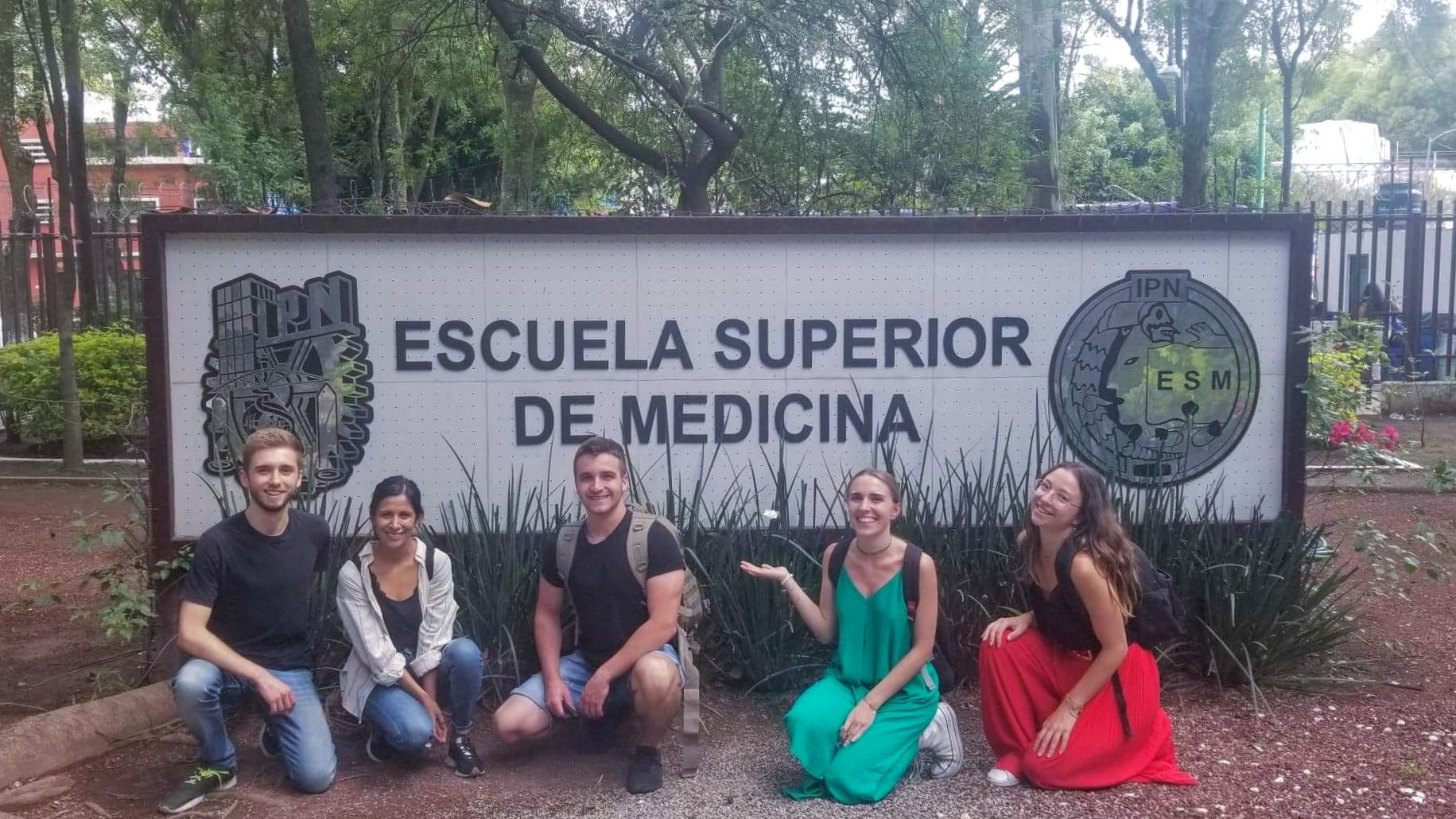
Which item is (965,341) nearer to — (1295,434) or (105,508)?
(1295,434)

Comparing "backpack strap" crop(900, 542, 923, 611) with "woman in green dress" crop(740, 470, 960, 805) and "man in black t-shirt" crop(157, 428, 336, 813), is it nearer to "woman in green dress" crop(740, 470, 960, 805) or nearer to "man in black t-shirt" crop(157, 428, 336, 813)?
"woman in green dress" crop(740, 470, 960, 805)

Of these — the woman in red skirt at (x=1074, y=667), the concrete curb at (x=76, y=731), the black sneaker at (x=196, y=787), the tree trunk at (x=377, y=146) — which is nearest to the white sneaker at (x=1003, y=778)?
the woman in red skirt at (x=1074, y=667)

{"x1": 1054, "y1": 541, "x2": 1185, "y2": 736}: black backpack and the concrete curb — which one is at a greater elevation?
{"x1": 1054, "y1": 541, "x2": 1185, "y2": 736}: black backpack

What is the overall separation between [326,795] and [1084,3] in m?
13.7

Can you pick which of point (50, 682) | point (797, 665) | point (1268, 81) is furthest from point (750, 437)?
point (1268, 81)

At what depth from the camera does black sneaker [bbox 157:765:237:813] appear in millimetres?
4180

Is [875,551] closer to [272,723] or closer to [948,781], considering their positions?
[948,781]

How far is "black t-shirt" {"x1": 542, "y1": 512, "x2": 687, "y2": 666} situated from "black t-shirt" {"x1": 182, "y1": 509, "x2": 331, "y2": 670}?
2.73ft

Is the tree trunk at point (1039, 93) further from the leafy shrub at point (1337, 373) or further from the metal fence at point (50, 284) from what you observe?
the metal fence at point (50, 284)

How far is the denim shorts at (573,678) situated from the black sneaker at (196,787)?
0.97 m

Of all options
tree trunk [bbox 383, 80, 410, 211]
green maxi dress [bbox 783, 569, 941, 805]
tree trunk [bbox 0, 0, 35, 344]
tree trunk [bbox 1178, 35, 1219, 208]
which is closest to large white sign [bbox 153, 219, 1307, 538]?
green maxi dress [bbox 783, 569, 941, 805]

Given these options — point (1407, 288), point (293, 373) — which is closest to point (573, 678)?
point (293, 373)

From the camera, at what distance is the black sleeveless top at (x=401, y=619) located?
4453 mm

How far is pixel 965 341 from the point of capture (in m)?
5.64
